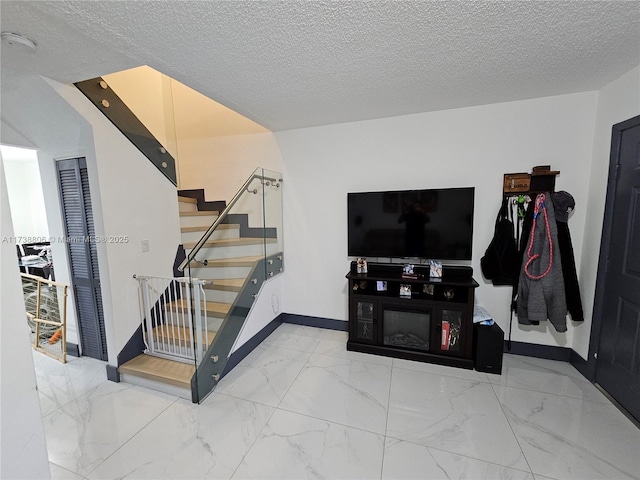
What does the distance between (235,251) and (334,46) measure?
1.85 m

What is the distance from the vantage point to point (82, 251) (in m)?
2.48

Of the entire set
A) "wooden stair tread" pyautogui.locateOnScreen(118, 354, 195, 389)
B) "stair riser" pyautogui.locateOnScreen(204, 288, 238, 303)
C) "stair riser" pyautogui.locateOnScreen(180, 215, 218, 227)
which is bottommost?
"wooden stair tread" pyautogui.locateOnScreen(118, 354, 195, 389)

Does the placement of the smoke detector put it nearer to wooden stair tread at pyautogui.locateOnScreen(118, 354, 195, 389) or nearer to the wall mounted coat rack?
wooden stair tread at pyautogui.locateOnScreen(118, 354, 195, 389)

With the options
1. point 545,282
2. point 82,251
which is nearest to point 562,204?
point 545,282

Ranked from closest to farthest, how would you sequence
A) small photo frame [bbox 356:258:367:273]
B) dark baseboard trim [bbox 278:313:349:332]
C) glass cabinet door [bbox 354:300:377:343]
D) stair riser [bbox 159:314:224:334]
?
stair riser [bbox 159:314:224:334] → glass cabinet door [bbox 354:300:377:343] → small photo frame [bbox 356:258:367:273] → dark baseboard trim [bbox 278:313:349:332]

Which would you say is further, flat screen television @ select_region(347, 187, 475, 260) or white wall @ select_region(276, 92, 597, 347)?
flat screen television @ select_region(347, 187, 475, 260)

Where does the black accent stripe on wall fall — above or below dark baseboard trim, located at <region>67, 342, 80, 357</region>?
above

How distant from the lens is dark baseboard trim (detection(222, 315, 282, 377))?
248 centimetres

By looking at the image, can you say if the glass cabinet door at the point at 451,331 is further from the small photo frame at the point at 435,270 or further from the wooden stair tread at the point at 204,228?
the wooden stair tread at the point at 204,228

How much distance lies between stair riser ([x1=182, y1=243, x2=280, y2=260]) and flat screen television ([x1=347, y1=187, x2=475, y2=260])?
940 millimetres

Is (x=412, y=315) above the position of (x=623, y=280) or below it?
below

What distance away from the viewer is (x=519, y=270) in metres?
2.45

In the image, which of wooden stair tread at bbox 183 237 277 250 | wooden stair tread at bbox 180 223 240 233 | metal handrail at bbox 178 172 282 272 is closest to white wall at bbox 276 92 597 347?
wooden stair tread at bbox 183 237 277 250

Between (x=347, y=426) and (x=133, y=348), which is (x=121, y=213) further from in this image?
(x=347, y=426)
